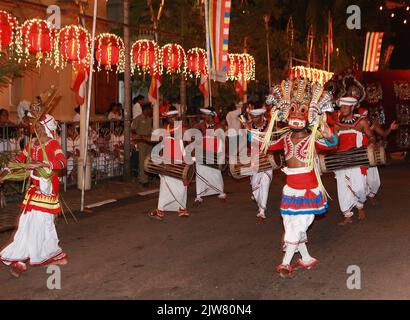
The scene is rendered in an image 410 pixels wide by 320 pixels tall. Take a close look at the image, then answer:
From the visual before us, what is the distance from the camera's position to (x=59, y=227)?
10.5 metres

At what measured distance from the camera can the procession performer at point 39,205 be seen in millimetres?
7480

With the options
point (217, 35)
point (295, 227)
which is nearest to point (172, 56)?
point (217, 35)

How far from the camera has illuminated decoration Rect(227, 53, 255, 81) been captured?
2012 cm

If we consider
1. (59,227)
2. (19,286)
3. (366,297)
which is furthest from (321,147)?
(59,227)

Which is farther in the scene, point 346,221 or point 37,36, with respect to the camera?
point 37,36

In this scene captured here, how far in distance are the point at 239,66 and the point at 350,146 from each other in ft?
34.1

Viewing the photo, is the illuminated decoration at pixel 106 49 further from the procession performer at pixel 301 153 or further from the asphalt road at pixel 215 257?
the procession performer at pixel 301 153

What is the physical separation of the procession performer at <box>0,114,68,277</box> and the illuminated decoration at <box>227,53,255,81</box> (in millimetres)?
12807

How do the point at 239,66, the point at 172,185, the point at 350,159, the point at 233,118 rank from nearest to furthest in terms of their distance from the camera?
1. the point at 350,159
2. the point at 172,185
3. the point at 233,118
4. the point at 239,66

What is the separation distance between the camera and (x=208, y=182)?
12883 mm

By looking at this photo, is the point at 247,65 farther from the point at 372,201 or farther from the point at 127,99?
→ the point at 372,201

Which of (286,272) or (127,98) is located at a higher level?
(127,98)

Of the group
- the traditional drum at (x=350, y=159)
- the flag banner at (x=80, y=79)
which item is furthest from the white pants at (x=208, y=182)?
the traditional drum at (x=350, y=159)

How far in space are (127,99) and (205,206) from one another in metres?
4.17
